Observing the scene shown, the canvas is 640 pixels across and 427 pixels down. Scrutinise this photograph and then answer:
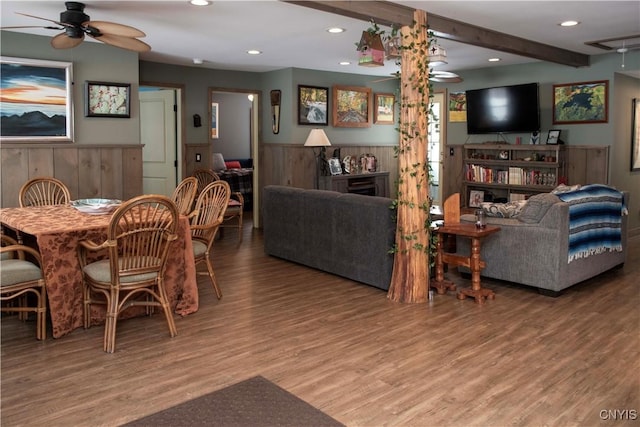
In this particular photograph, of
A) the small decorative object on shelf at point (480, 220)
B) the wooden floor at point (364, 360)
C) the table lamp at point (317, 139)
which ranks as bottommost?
the wooden floor at point (364, 360)

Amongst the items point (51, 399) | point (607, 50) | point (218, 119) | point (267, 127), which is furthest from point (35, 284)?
point (218, 119)

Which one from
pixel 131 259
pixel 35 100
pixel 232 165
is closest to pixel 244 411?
pixel 131 259

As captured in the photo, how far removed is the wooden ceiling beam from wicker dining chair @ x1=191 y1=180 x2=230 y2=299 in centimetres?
167

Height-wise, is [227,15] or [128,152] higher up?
[227,15]

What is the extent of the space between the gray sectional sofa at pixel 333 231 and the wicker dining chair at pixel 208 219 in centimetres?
113

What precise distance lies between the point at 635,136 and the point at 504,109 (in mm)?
1732

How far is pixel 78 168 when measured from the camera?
5949 mm

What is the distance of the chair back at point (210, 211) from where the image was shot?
4531 mm

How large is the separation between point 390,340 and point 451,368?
55cm

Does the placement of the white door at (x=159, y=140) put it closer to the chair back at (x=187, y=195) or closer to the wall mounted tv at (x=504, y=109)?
the chair back at (x=187, y=195)

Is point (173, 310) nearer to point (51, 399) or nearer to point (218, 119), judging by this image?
point (51, 399)

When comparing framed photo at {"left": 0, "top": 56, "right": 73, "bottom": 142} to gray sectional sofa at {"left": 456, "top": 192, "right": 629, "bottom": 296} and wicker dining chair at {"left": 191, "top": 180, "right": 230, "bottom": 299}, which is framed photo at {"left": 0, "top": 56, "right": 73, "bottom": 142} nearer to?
wicker dining chair at {"left": 191, "top": 180, "right": 230, "bottom": 299}

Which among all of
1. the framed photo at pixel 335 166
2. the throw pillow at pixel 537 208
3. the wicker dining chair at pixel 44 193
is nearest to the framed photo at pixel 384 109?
the framed photo at pixel 335 166

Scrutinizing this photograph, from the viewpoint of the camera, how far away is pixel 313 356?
11.3 feet
